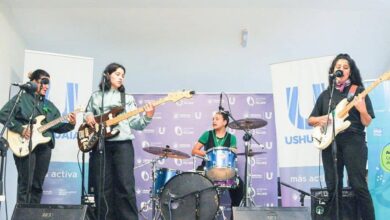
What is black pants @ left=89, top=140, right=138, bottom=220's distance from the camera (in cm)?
387

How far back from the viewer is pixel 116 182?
3957 mm

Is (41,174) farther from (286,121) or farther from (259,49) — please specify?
(259,49)

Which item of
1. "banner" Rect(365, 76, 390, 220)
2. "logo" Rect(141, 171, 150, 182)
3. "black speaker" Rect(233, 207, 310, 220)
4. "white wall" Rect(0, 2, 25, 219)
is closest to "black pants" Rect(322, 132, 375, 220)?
"black speaker" Rect(233, 207, 310, 220)

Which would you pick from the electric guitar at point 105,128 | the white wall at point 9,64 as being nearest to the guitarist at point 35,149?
the electric guitar at point 105,128

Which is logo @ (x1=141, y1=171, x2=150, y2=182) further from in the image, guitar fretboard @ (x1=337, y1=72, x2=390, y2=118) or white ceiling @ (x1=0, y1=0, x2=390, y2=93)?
guitar fretboard @ (x1=337, y1=72, x2=390, y2=118)

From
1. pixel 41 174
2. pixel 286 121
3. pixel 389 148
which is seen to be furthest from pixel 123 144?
pixel 389 148

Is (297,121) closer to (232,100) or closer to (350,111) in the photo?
(232,100)

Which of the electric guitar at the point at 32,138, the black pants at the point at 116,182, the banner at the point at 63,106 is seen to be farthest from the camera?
the banner at the point at 63,106

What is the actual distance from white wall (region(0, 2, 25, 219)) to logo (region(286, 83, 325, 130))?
3447 mm

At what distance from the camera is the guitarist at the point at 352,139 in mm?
3756

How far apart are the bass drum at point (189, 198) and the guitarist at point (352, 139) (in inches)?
49.6

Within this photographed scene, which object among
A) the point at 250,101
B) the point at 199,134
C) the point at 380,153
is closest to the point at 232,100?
the point at 250,101

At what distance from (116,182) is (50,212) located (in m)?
0.66

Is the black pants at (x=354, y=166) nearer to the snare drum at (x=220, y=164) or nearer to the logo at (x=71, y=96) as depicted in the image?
the snare drum at (x=220, y=164)
